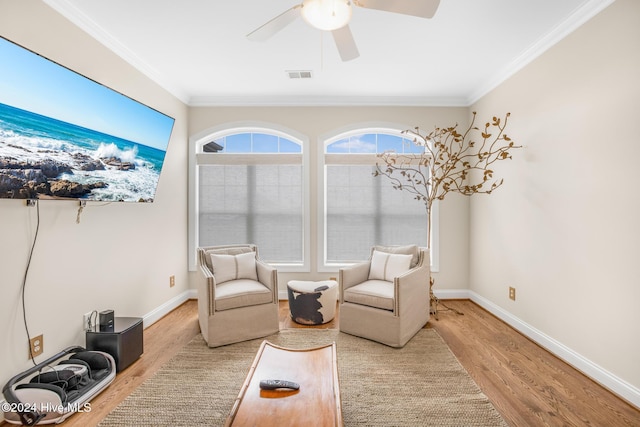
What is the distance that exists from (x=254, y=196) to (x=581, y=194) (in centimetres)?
344

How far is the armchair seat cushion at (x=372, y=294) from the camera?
9.49ft

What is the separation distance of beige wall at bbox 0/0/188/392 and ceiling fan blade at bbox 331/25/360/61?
1.94 meters

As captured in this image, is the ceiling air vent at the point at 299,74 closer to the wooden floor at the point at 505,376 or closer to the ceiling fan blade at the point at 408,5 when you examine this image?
the ceiling fan blade at the point at 408,5

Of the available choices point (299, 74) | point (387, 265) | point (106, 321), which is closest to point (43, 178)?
point (106, 321)

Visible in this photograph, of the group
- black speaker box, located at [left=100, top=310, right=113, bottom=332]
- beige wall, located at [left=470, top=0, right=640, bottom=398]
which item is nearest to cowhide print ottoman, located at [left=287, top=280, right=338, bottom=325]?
black speaker box, located at [left=100, top=310, right=113, bottom=332]

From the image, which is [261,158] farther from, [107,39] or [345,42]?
[345,42]

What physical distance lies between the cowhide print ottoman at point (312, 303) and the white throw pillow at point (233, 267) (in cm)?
48

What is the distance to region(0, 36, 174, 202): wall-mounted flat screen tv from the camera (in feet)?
5.78

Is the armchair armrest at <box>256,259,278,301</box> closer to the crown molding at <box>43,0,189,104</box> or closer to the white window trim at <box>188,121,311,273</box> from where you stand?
the white window trim at <box>188,121,311,273</box>

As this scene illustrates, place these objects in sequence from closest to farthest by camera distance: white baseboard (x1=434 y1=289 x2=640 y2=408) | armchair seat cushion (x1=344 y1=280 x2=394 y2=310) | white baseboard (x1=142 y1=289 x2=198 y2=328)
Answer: white baseboard (x1=434 y1=289 x2=640 y2=408) → armchair seat cushion (x1=344 y1=280 x2=394 y2=310) → white baseboard (x1=142 y1=289 x2=198 y2=328)

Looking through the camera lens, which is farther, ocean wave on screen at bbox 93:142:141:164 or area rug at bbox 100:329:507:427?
ocean wave on screen at bbox 93:142:141:164

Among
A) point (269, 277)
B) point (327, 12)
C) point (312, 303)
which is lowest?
point (312, 303)

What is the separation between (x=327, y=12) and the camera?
64.0 inches

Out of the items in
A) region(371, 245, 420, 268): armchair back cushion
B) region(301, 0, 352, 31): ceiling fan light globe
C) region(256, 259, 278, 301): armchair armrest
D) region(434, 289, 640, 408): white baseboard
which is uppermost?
region(301, 0, 352, 31): ceiling fan light globe
